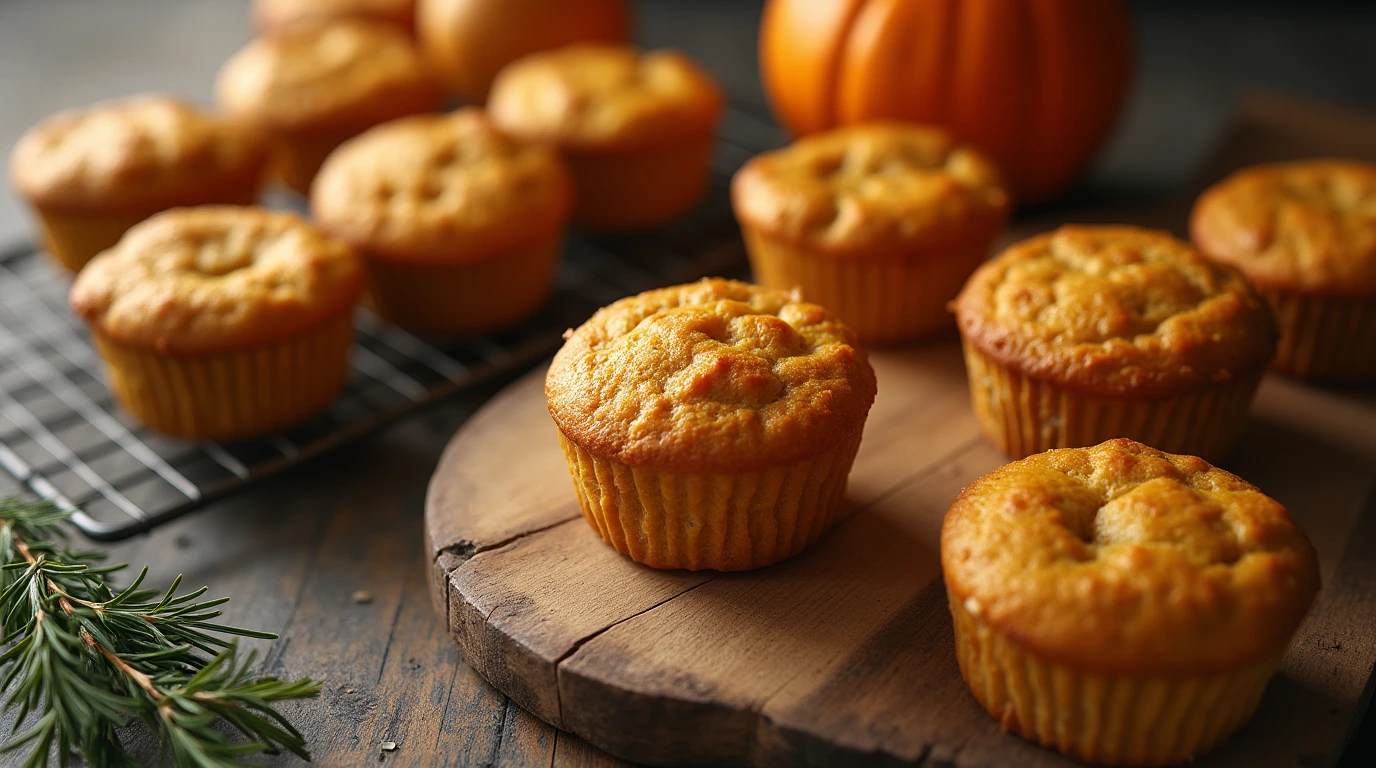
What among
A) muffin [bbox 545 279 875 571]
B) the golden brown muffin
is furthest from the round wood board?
the golden brown muffin

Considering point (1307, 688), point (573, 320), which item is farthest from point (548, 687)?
point (573, 320)

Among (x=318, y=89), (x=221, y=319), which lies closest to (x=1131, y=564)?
(x=221, y=319)

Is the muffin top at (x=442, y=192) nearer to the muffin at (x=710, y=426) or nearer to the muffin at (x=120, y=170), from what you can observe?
the muffin at (x=120, y=170)

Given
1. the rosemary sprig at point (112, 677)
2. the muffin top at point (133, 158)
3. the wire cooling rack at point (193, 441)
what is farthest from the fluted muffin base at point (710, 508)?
the muffin top at point (133, 158)

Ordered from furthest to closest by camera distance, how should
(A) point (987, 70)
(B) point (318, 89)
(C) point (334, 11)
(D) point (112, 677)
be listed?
(C) point (334, 11) < (B) point (318, 89) < (A) point (987, 70) < (D) point (112, 677)

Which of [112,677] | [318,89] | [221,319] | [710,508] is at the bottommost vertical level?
[112,677]

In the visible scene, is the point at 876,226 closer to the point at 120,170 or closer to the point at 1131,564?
the point at 1131,564
